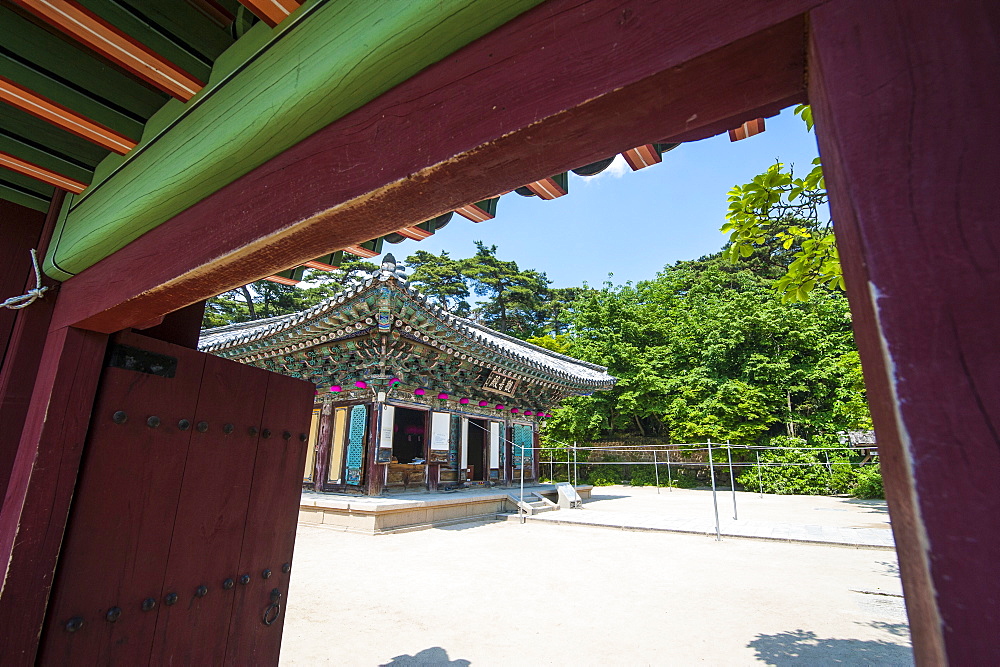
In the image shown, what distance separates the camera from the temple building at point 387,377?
7.98m

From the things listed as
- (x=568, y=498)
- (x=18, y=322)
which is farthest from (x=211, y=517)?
(x=568, y=498)

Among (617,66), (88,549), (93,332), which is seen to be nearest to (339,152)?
(617,66)

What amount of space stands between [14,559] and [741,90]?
2.22 meters

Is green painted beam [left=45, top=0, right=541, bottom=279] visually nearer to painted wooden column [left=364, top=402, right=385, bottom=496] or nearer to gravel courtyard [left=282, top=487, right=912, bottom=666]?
gravel courtyard [left=282, top=487, right=912, bottom=666]

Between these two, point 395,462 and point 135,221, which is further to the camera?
point 395,462

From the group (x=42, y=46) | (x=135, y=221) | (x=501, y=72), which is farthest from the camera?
(x=135, y=221)

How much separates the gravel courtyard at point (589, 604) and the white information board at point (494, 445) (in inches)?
163

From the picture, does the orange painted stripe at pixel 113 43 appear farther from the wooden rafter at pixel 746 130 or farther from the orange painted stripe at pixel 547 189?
the wooden rafter at pixel 746 130

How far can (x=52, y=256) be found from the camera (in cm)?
188

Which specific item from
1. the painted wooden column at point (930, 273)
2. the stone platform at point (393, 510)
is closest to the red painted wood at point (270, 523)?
the painted wooden column at point (930, 273)

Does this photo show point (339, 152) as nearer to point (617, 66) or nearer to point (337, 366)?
point (617, 66)

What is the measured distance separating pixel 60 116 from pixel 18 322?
0.86 m

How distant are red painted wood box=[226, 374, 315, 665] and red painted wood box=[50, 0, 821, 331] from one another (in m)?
0.93

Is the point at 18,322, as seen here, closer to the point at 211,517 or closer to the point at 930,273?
the point at 211,517
